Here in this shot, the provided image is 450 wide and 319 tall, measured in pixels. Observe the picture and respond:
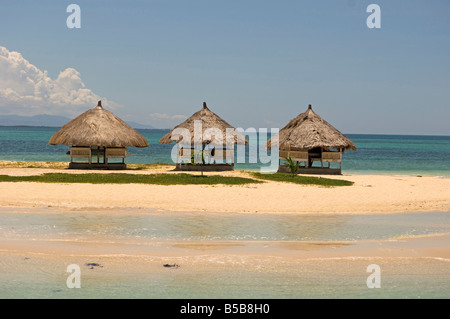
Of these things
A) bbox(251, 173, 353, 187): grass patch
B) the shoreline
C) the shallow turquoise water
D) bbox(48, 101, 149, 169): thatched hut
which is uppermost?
bbox(48, 101, 149, 169): thatched hut

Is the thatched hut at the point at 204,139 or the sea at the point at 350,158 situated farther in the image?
the sea at the point at 350,158

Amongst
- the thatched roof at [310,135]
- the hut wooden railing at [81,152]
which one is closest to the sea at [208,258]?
the thatched roof at [310,135]

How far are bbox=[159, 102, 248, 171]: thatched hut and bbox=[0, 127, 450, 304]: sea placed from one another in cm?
1401

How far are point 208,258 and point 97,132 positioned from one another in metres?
19.5

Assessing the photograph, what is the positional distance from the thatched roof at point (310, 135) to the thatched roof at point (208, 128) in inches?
94.3

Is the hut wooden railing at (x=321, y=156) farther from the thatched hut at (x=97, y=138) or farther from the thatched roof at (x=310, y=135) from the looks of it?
the thatched hut at (x=97, y=138)

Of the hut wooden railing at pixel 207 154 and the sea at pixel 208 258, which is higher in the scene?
the hut wooden railing at pixel 207 154

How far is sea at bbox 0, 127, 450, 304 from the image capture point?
8109 millimetres

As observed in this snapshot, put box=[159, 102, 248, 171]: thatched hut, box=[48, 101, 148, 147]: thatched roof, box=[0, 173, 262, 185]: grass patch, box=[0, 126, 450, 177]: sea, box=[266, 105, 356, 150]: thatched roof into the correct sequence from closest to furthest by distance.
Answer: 1. box=[0, 173, 262, 185]: grass patch
2. box=[266, 105, 356, 150]: thatched roof
3. box=[48, 101, 148, 147]: thatched roof
4. box=[159, 102, 248, 171]: thatched hut
5. box=[0, 126, 450, 177]: sea

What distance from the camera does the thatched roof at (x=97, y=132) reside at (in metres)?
27.8

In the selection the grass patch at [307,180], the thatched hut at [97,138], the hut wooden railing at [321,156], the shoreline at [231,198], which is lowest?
the shoreline at [231,198]

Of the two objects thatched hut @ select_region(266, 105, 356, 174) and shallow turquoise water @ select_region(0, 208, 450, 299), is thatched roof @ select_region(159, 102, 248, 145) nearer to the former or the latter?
thatched hut @ select_region(266, 105, 356, 174)

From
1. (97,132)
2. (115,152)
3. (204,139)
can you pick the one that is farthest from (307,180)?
(97,132)

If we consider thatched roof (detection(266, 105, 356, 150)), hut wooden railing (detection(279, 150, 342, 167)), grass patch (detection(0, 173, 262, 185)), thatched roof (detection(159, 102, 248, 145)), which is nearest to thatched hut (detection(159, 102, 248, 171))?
thatched roof (detection(159, 102, 248, 145))
